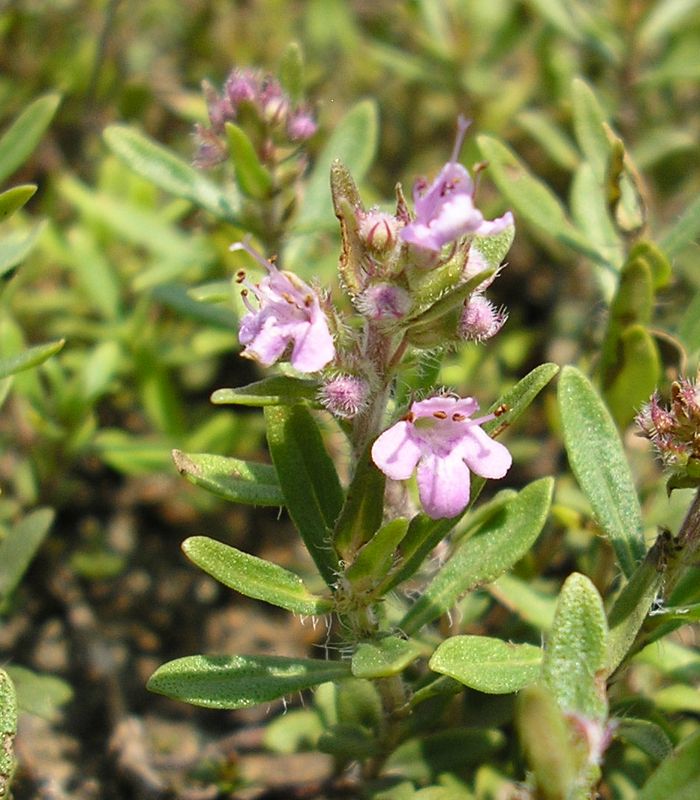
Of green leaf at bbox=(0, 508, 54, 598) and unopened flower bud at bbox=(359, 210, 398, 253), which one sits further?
green leaf at bbox=(0, 508, 54, 598)

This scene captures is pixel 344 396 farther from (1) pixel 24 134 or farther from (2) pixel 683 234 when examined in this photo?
(1) pixel 24 134

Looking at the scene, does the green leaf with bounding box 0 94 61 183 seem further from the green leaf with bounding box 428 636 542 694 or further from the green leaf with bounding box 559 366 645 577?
the green leaf with bounding box 428 636 542 694

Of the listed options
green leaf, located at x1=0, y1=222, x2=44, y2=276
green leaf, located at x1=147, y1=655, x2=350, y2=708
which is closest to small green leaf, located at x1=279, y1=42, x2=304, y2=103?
→ green leaf, located at x1=0, y1=222, x2=44, y2=276

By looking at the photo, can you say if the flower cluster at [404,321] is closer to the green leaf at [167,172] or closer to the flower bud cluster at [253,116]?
the flower bud cluster at [253,116]

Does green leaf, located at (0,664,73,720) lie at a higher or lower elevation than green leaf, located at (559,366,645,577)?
lower

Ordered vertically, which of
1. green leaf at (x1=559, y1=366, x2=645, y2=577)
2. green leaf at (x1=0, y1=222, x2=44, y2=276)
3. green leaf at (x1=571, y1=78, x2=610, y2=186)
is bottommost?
green leaf at (x1=559, y1=366, x2=645, y2=577)

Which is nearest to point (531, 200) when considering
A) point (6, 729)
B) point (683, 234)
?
point (683, 234)
